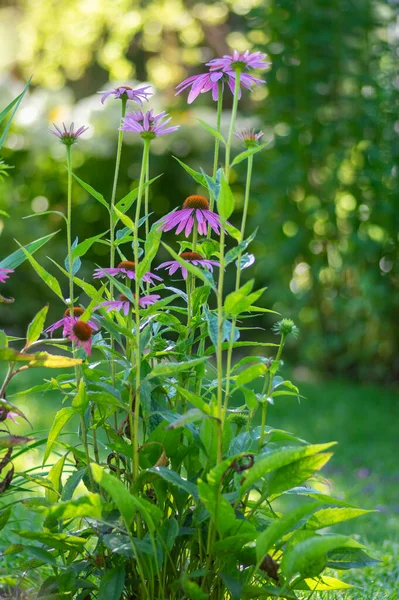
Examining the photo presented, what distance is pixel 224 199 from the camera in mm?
1003

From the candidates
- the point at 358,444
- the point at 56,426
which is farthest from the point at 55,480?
the point at 358,444

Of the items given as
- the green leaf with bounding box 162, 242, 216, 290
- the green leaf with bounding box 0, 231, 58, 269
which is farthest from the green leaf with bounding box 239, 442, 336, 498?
the green leaf with bounding box 0, 231, 58, 269

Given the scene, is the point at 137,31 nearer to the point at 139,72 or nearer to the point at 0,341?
the point at 139,72

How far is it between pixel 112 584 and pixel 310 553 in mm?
283

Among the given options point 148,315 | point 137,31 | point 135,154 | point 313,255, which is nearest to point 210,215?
point 148,315

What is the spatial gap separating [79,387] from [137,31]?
6768 mm

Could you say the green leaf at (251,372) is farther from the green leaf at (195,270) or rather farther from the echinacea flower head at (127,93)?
the echinacea flower head at (127,93)

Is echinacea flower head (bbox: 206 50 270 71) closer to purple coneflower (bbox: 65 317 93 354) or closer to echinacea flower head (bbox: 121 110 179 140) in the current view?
echinacea flower head (bbox: 121 110 179 140)

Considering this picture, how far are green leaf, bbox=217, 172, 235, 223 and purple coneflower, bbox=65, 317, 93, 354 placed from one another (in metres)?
0.24

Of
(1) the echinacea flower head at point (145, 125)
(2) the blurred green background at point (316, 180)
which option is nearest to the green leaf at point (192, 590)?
(1) the echinacea flower head at point (145, 125)

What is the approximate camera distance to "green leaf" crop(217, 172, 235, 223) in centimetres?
99

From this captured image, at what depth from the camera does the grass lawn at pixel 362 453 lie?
173 cm

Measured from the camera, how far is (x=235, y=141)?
5316mm

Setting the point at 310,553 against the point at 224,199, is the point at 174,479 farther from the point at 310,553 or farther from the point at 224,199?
the point at 224,199
